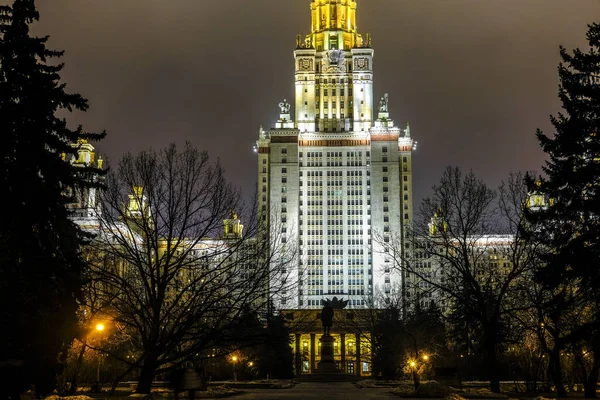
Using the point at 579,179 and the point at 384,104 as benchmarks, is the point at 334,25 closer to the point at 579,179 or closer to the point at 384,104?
the point at 384,104

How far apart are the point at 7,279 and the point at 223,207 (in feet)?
30.9

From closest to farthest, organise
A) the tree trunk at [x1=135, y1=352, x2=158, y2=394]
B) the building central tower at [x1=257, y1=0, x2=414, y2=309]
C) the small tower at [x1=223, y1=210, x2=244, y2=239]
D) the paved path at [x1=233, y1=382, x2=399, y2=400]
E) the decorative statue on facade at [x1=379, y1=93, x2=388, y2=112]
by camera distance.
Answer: the tree trunk at [x1=135, y1=352, x2=158, y2=394], the small tower at [x1=223, y1=210, x2=244, y2=239], the paved path at [x1=233, y1=382, x2=399, y2=400], the building central tower at [x1=257, y1=0, x2=414, y2=309], the decorative statue on facade at [x1=379, y1=93, x2=388, y2=112]

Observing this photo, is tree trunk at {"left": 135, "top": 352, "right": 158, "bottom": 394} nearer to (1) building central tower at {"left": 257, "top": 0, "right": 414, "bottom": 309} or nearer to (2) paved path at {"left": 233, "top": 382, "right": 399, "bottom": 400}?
(2) paved path at {"left": 233, "top": 382, "right": 399, "bottom": 400}

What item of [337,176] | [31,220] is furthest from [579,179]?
[337,176]

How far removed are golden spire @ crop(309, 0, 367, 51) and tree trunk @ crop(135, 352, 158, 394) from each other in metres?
160

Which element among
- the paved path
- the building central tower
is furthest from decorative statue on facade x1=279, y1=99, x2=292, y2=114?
the paved path

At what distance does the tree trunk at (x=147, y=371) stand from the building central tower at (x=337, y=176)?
13253cm

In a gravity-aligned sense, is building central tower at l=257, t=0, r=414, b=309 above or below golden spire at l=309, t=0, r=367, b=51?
below

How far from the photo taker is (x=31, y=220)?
95.5ft

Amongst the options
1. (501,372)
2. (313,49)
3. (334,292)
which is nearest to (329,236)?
(334,292)

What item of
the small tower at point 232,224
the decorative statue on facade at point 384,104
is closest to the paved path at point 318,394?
the small tower at point 232,224

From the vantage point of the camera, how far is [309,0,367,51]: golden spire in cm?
18525

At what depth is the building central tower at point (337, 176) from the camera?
169250 millimetres

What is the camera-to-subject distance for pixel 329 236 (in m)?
172
